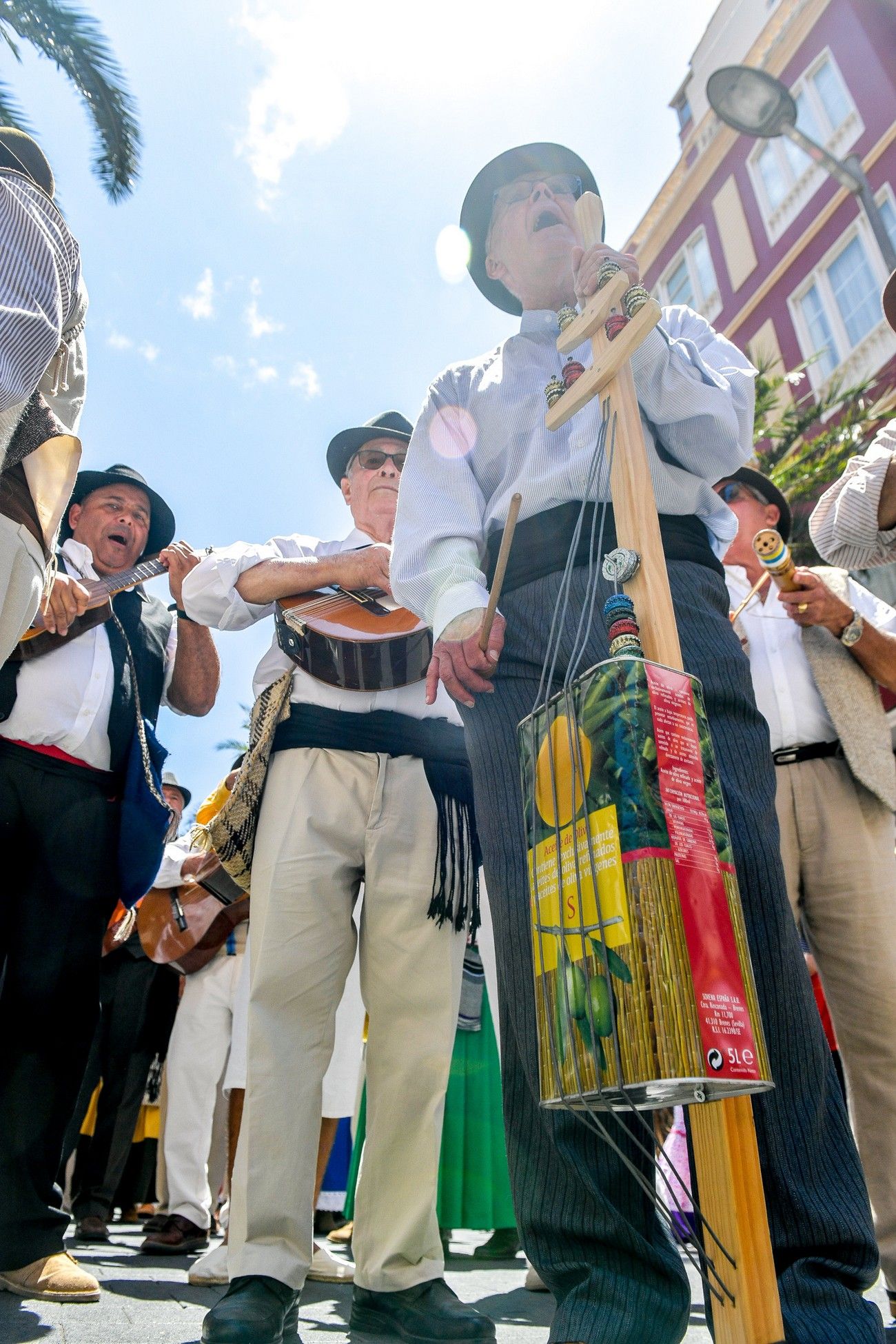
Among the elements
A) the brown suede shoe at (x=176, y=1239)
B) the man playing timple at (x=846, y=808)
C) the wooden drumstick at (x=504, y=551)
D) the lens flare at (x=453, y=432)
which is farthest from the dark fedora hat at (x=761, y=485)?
the brown suede shoe at (x=176, y=1239)

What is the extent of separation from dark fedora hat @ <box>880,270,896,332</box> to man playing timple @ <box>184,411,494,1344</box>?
1471 mm

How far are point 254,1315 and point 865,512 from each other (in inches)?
89.5

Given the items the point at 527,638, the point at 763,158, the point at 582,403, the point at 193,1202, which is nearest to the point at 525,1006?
the point at 527,638

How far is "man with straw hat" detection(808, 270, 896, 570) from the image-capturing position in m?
2.57

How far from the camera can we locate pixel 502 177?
8.43ft

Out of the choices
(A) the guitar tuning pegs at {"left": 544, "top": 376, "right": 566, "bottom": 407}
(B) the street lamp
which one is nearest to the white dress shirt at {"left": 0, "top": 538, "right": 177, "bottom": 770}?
(A) the guitar tuning pegs at {"left": 544, "top": 376, "right": 566, "bottom": 407}

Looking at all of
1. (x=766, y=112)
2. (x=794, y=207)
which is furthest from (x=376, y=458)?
(x=794, y=207)

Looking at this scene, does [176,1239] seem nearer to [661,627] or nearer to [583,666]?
[583,666]

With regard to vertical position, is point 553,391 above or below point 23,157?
below

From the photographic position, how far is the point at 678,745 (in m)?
1.29

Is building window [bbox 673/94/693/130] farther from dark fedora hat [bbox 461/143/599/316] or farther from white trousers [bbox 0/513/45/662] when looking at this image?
white trousers [bbox 0/513/45/662]

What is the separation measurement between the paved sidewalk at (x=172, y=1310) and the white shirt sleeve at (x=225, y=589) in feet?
5.79

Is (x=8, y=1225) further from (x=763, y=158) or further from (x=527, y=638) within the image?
(x=763, y=158)

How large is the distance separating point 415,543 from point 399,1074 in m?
1.24
